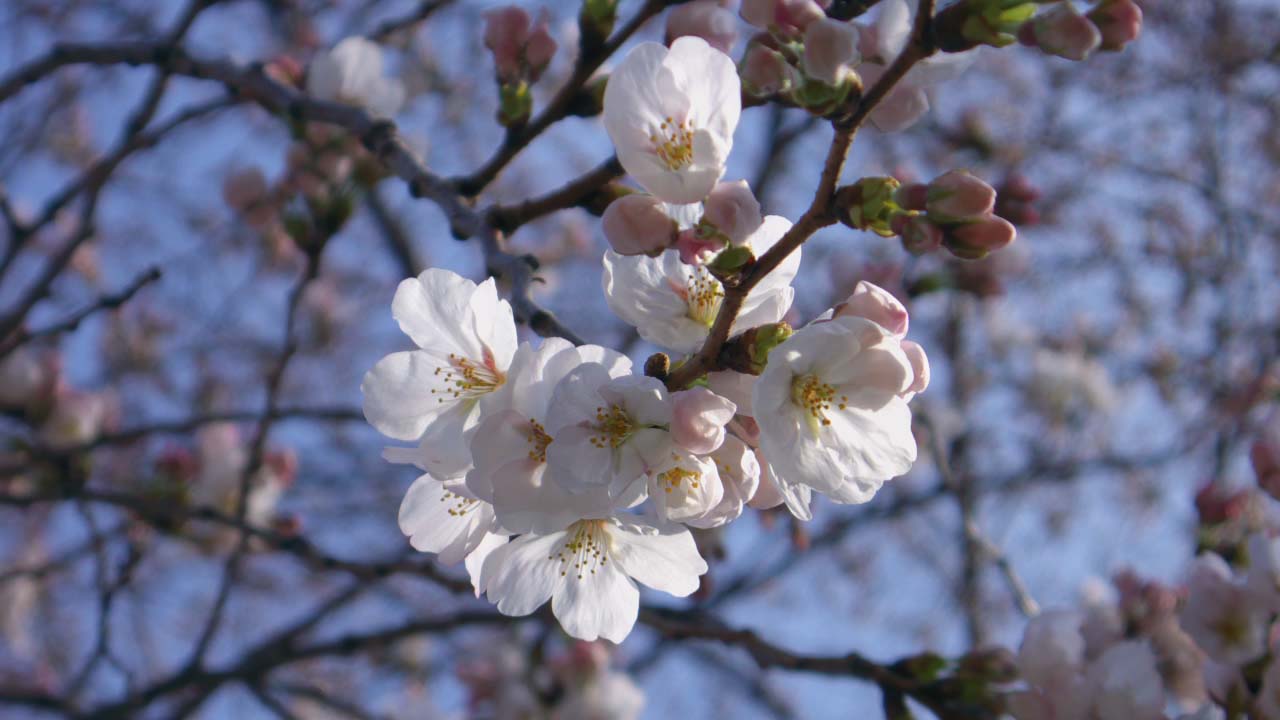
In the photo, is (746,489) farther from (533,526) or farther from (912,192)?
(912,192)

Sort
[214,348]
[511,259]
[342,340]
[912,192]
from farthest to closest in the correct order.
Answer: [342,340] → [214,348] → [511,259] → [912,192]

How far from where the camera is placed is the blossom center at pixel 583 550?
1.35 m

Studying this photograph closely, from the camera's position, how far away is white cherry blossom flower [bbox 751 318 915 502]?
108 centimetres

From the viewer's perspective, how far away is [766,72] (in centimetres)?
112

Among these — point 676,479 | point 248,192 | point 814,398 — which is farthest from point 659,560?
point 248,192

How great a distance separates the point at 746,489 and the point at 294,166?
187 cm

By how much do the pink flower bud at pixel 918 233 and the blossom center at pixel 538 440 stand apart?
1.56ft

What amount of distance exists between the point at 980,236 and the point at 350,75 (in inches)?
71.7

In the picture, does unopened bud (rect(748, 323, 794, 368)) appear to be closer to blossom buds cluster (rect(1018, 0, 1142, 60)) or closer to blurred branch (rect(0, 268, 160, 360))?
blossom buds cluster (rect(1018, 0, 1142, 60))

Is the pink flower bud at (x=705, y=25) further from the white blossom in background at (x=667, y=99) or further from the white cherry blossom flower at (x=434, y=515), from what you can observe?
the white cherry blossom flower at (x=434, y=515)

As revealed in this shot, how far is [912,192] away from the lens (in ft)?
3.49

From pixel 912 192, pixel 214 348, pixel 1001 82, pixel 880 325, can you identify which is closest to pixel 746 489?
pixel 880 325

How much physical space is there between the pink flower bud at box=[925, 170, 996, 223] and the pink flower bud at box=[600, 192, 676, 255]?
12.3 inches

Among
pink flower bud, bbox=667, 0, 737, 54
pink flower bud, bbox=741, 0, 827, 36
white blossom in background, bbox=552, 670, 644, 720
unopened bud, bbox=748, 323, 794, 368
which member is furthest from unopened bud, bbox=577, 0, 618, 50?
white blossom in background, bbox=552, 670, 644, 720
